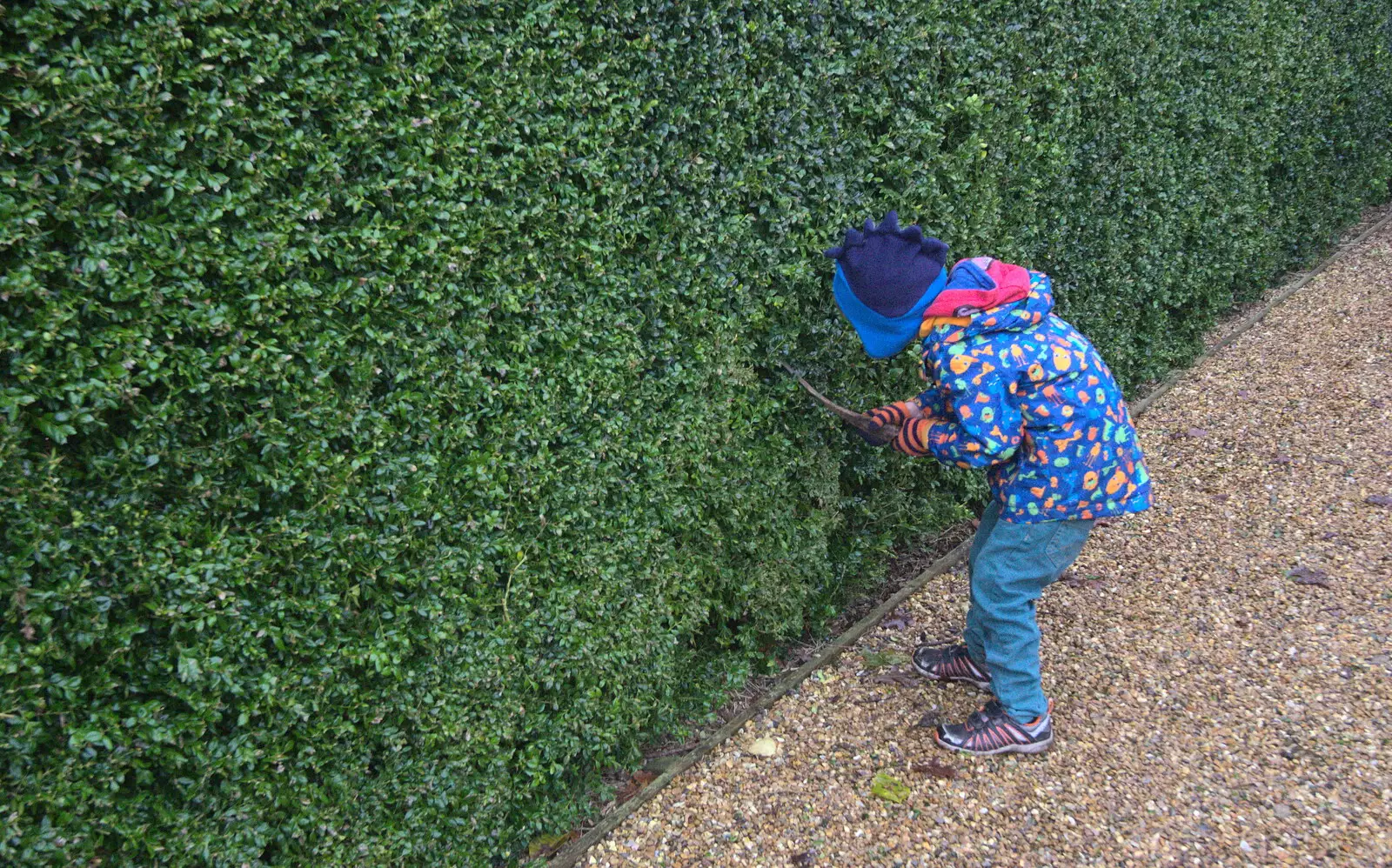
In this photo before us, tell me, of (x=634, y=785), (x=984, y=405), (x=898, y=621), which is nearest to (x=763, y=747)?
(x=634, y=785)

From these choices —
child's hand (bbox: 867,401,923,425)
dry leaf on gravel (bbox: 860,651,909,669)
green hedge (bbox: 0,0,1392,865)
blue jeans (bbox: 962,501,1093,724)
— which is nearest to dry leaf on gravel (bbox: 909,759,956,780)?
blue jeans (bbox: 962,501,1093,724)

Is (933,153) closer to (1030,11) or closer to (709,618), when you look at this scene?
(1030,11)

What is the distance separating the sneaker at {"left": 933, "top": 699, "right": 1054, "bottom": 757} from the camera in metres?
3.35

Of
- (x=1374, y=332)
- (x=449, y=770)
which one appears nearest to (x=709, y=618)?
(x=449, y=770)

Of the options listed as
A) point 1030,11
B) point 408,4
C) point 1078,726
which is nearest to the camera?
point 408,4

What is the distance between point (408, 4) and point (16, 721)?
1.77 meters

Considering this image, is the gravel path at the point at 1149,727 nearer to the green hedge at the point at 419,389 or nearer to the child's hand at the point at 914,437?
the green hedge at the point at 419,389

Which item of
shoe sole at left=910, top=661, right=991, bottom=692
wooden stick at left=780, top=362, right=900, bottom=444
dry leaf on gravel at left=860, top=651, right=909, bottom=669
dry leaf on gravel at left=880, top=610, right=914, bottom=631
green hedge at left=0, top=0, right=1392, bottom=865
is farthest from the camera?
dry leaf on gravel at left=880, top=610, right=914, bottom=631

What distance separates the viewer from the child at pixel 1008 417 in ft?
9.87

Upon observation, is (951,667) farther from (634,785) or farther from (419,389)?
(419,389)

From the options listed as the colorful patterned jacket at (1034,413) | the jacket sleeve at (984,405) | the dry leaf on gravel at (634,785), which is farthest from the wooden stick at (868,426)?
the dry leaf on gravel at (634,785)

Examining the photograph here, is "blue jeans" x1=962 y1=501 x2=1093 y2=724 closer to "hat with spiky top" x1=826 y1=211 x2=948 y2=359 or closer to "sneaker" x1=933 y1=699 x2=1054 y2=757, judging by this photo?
Answer: "sneaker" x1=933 y1=699 x2=1054 y2=757

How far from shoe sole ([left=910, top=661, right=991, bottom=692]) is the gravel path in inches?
1.4

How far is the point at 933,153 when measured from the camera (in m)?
4.09
